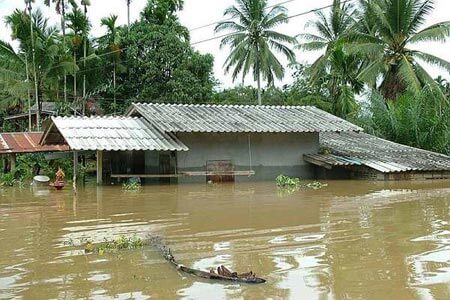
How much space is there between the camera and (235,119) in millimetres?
21203

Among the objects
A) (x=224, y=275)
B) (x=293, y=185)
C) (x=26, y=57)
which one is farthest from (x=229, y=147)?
(x=224, y=275)

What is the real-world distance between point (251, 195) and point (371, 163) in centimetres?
702

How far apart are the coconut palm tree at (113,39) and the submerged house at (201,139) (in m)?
10.6

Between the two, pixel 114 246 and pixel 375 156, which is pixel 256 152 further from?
pixel 114 246

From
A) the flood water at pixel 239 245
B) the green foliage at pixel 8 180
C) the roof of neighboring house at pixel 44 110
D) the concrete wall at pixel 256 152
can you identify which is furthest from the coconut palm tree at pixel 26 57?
the flood water at pixel 239 245

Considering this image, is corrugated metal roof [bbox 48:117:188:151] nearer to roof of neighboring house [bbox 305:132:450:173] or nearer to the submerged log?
roof of neighboring house [bbox 305:132:450:173]

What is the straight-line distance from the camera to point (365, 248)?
300 inches

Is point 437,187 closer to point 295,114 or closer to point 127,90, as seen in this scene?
point 295,114

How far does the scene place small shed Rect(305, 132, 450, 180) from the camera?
20359mm

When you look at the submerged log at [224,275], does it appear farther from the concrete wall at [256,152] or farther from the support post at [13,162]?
the support post at [13,162]

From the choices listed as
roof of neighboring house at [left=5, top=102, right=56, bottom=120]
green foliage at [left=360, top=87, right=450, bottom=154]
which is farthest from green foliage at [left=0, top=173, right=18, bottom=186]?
green foliage at [left=360, top=87, right=450, bottom=154]

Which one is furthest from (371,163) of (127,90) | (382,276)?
(127,90)

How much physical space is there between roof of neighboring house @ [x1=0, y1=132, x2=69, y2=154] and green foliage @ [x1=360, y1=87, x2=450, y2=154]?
1498 centimetres

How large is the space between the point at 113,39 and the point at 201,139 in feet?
53.6
